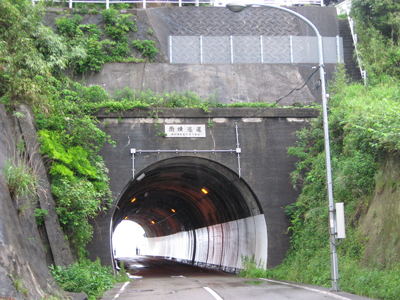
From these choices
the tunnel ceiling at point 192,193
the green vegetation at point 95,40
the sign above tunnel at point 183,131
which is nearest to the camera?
the sign above tunnel at point 183,131

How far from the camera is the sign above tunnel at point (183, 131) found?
53.5 feet

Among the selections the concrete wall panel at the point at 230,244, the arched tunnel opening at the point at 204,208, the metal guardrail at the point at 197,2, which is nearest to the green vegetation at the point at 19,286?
the arched tunnel opening at the point at 204,208

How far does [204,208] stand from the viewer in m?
25.3

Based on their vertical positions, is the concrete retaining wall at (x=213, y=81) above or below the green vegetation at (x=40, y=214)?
above

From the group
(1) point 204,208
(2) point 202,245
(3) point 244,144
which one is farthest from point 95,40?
(2) point 202,245

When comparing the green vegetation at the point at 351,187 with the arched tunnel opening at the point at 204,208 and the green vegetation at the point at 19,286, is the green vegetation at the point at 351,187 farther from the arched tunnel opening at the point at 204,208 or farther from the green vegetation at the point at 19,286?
the green vegetation at the point at 19,286

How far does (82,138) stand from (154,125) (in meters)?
2.68

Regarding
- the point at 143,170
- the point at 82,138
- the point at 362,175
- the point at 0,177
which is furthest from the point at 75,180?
the point at 362,175

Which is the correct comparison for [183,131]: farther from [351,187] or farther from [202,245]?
[202,245]

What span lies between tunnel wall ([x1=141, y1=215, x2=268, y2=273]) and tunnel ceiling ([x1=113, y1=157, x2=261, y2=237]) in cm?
43

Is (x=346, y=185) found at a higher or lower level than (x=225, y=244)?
higher

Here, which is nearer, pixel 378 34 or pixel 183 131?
pixel 183 131

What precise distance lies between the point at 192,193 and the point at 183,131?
27.6 feet

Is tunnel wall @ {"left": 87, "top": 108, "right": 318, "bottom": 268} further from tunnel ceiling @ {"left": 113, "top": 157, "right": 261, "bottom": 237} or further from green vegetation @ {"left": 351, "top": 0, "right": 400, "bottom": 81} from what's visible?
green vegetation @ {"left": 351, "top": 0, "right": 400, "bottom": 81}
